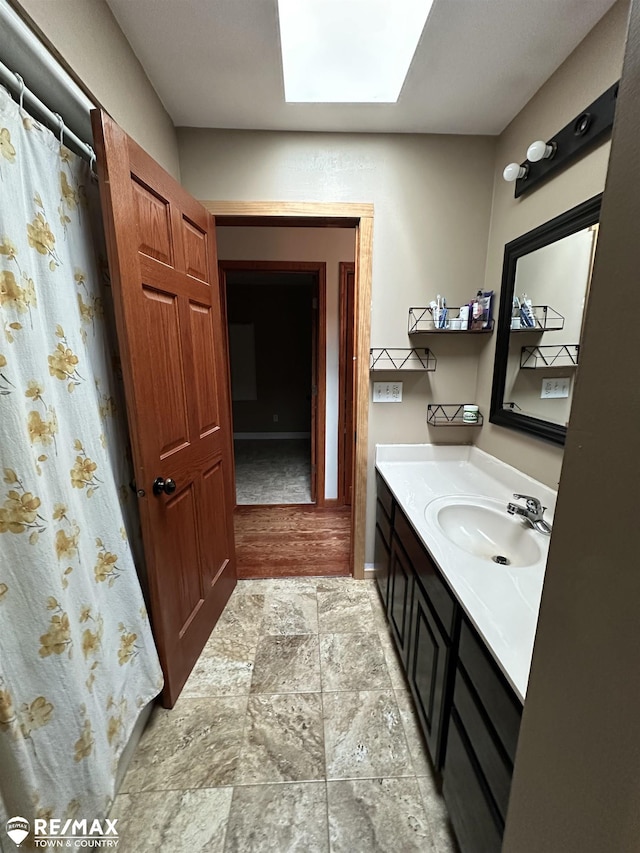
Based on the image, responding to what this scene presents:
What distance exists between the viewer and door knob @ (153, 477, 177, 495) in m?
1.25

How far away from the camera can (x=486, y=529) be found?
1403 mm

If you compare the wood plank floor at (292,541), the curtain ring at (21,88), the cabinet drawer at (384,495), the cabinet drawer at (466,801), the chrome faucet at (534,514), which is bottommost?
the wood plank floor at (292,541)

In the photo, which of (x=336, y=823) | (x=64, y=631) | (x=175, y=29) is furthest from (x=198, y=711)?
(x=175, y=29)

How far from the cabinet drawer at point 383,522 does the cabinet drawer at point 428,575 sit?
0.22m

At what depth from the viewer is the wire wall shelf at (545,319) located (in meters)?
1.34

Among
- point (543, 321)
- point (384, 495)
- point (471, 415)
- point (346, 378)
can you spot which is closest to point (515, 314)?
point (543, 321)

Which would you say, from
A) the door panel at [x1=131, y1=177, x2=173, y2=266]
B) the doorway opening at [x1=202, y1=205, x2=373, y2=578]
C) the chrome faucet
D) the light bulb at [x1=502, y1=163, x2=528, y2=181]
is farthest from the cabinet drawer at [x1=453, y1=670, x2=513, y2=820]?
the light bulb at [x1=502, y1=163, x2=528, y2=181]

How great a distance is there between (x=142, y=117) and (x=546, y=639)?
2063 mm

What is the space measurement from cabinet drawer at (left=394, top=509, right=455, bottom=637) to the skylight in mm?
1811

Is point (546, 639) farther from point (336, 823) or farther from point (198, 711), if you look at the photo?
point (198, 711)

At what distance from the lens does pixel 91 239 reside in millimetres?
1124

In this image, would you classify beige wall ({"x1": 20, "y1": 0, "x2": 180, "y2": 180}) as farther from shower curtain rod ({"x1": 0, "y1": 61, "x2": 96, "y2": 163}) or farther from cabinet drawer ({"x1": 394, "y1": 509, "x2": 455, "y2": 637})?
cabinet drawer ({"x1": 394, "y1": 509, "x2": 455, "y2": 637})

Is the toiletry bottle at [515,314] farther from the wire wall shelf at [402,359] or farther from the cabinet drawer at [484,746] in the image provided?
the cabinet drawer at [484,746]

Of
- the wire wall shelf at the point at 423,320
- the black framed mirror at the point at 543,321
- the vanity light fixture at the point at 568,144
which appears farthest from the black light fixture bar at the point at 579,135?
the wire wall shelf at the point at 423,320
